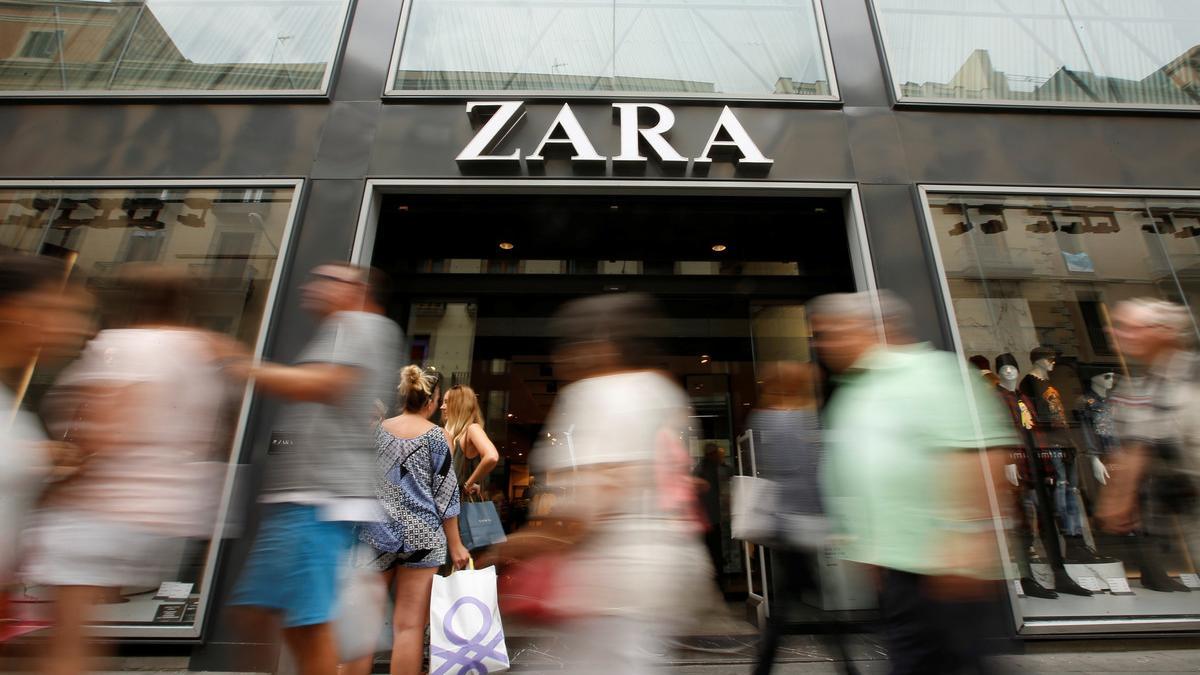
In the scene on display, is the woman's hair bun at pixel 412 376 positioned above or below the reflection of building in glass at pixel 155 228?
below

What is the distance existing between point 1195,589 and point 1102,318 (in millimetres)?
2313

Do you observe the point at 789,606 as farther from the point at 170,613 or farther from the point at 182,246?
the point at 182,246

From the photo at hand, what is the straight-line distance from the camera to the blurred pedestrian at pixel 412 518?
9.32 ft

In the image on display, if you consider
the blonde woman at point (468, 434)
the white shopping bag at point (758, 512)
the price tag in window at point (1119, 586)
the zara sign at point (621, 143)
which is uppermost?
the zara sign at point (621, 143)

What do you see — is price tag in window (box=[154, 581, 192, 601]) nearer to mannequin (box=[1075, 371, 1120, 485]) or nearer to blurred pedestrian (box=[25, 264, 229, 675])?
blurred pedestrian (box=[25, 264, 229, 675])

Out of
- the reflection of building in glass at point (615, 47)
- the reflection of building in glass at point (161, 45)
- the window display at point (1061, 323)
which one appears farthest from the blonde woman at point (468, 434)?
the window display at point (1061, 323)

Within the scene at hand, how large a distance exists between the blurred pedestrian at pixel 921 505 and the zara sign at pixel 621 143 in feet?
11.0

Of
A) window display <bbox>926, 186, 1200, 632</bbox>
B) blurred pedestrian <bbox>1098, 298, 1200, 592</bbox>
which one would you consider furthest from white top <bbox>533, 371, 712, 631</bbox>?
window display <bbox>926, 186, 1200, 632</bbox>

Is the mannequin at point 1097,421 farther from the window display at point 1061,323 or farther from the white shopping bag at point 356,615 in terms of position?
the white shopping bag at point 356,615

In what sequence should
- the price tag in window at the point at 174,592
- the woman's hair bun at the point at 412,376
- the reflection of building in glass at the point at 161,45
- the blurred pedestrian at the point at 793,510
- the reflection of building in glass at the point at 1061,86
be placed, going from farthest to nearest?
the reflection of building in glass at the point at 1061,86 → the reflection of building in glass at the point at 161,45 → the price tag in window at the point at 174,592 → the woman's hair bun at the point at 412,376 → the blurred pedestrian at the point at 793,510

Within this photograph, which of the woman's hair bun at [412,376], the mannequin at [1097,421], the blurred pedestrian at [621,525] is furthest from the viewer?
the mannequin at [1097,421]

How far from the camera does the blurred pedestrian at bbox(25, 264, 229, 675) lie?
175 cm

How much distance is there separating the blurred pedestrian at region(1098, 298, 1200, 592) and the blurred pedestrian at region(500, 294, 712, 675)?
6.69 ft

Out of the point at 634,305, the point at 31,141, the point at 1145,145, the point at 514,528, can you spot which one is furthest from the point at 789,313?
the point at 31,141
